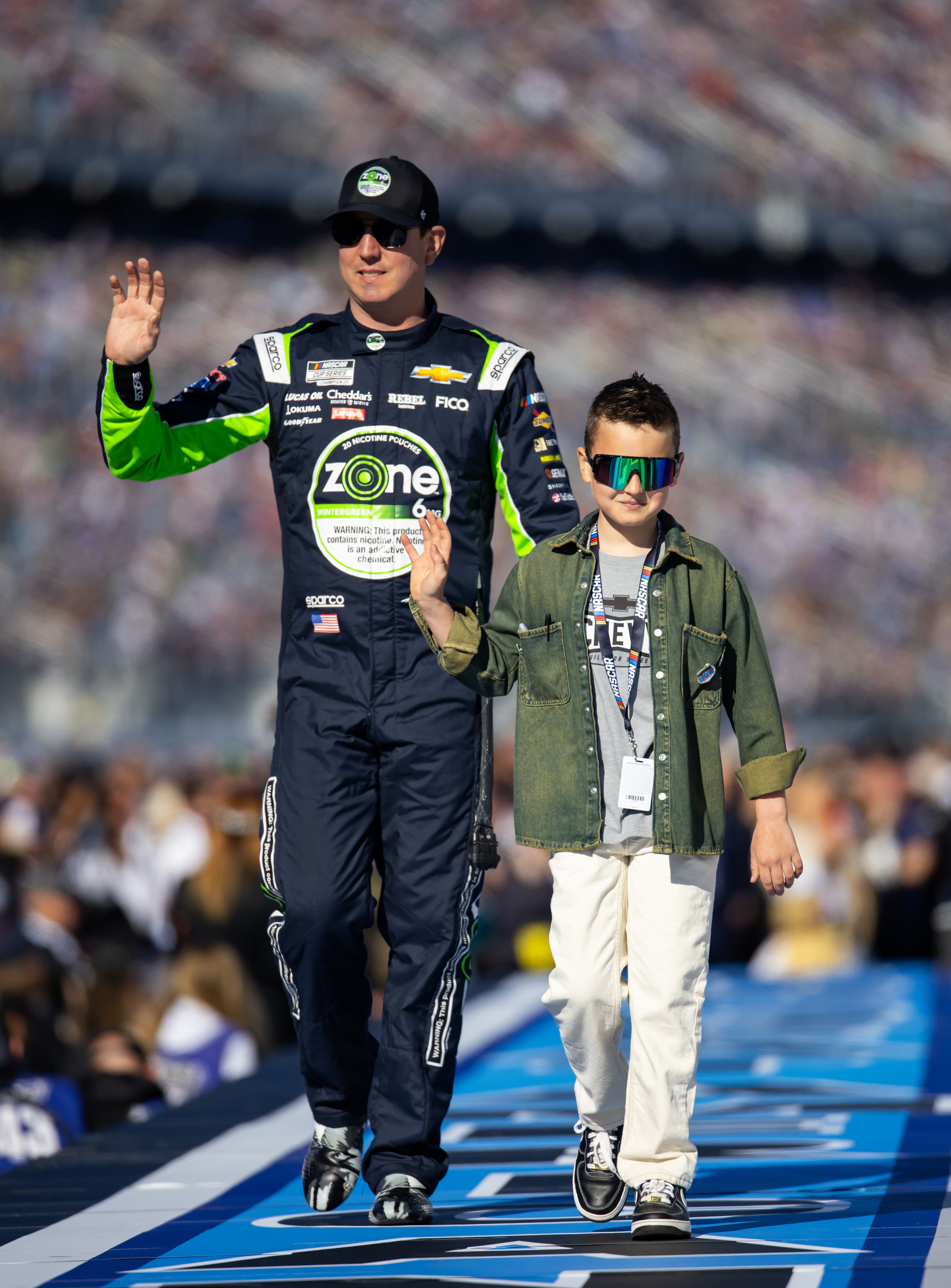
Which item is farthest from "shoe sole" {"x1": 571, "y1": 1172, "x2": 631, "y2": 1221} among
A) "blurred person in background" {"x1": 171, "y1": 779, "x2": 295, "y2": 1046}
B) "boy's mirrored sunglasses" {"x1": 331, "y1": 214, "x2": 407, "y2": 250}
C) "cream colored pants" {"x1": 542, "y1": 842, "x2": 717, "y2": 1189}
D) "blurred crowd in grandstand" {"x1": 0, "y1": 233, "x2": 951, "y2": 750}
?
"blurred crowd in grandstand" {"x1": 0, "y1": 233, "x2": 951, "y2": 750}

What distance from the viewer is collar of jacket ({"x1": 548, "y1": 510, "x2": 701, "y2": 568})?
10.9 ft

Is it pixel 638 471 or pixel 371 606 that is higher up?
pixel 638 471

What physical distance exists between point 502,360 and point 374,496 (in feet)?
1.23

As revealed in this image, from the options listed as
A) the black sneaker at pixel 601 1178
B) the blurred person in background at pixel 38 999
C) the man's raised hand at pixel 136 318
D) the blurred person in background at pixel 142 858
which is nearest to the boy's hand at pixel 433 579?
the man's raised hand at pixel 136 318

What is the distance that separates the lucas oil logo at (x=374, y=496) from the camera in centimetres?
353

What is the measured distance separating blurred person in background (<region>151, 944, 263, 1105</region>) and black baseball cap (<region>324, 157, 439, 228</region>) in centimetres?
318

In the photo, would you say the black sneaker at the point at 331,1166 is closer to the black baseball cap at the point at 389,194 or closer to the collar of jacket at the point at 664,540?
the collar of jacket at the point at 664,540

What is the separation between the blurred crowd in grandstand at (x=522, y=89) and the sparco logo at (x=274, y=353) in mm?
21743

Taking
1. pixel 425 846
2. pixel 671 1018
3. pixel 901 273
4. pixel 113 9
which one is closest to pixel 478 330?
pixel 425 846

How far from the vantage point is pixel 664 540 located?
3.34 meters

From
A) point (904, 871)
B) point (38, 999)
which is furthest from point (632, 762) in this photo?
point (904, 871)

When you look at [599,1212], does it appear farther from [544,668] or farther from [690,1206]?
[544,668]

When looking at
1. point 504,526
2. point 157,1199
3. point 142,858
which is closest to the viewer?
point 157,1199

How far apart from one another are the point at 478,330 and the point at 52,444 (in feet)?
63.6
